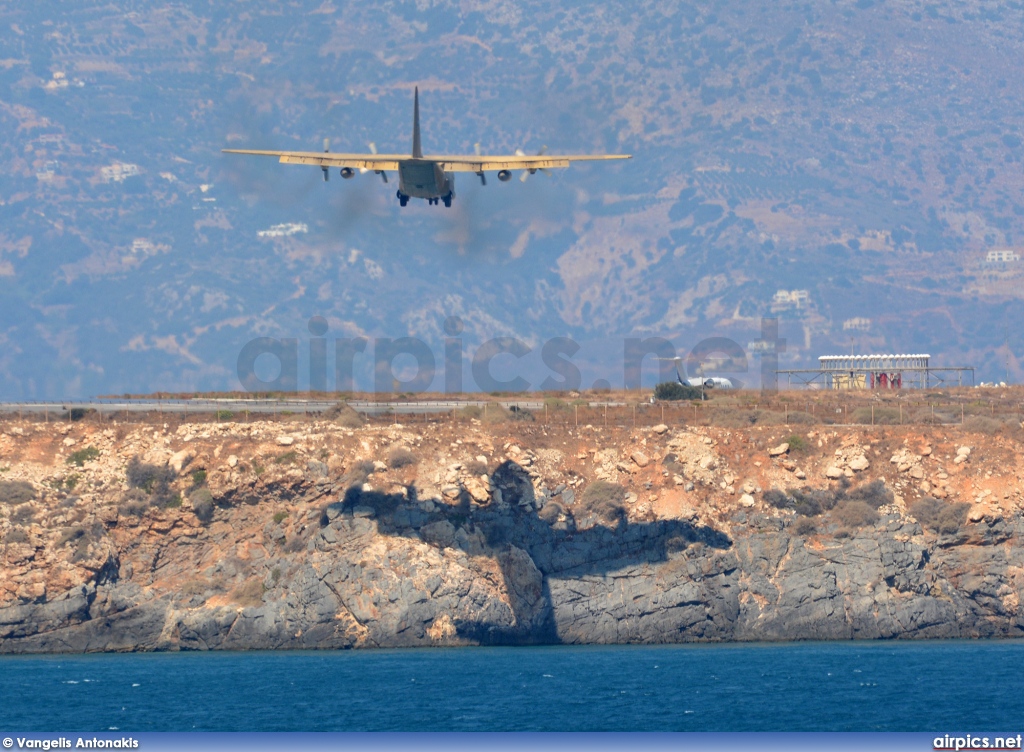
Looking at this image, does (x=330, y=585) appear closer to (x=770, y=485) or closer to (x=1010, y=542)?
(x=770, y=485)

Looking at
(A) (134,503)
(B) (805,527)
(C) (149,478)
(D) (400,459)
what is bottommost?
(B) (805,527)

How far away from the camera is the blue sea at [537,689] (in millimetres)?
76125

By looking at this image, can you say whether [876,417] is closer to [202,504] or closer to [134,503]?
[202,504]

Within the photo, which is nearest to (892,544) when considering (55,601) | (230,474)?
Result: (230,474)

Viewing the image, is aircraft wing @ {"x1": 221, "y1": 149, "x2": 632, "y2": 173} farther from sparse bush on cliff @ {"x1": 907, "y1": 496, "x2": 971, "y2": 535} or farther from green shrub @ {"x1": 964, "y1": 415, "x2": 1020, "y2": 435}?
green shrub @ {"x1": 964, "y1": 415, "x2": 1020, "y2": 435}

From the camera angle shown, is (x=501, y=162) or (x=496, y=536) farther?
(x=496, y=536)

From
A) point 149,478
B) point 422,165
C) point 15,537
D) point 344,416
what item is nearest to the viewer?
point 422,165

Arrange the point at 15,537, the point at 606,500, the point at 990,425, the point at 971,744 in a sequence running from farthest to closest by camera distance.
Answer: the point at 990,425, the point at 606,500, the point at 15,537, the point at 971,744

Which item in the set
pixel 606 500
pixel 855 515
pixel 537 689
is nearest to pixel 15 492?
pixel 606 500

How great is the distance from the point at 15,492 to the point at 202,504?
11.8 metres

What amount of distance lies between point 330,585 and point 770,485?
94.5 feet

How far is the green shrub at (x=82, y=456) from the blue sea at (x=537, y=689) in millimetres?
16333

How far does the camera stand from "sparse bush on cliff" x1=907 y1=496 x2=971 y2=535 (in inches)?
4158

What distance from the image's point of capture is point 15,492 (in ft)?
353
